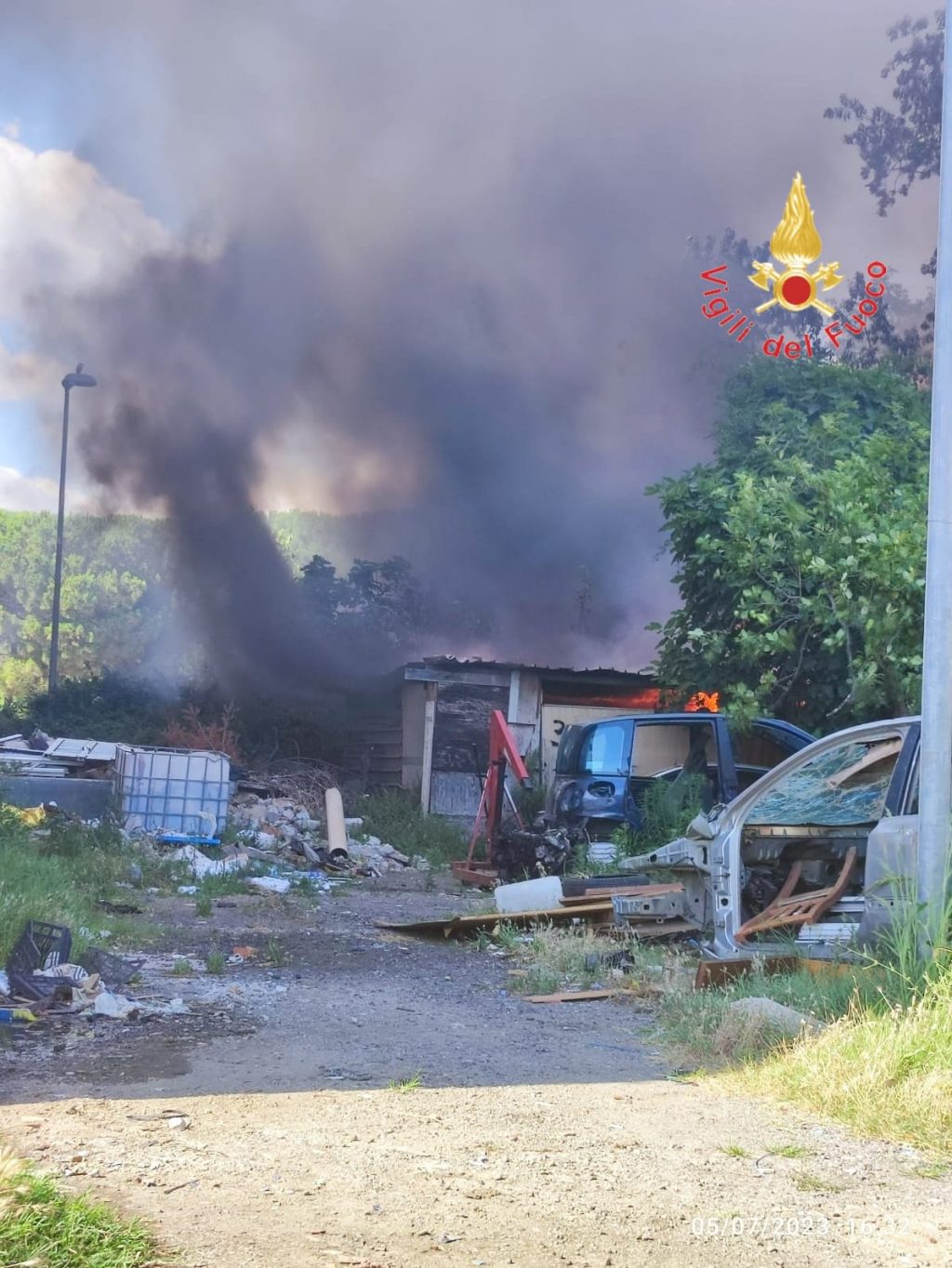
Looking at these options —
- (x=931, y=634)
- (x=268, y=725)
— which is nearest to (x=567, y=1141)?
(x=931, y=634)

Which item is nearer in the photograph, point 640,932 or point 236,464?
point 640,932

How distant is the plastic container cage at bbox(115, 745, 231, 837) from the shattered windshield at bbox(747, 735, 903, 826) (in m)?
9.79

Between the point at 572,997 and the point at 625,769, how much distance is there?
4.85m

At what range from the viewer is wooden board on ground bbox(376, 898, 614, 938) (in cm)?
812

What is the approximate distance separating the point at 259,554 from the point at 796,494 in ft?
51.3

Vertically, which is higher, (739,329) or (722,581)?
(739,329)

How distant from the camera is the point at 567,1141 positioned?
147 inches

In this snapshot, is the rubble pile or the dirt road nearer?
the dirt road

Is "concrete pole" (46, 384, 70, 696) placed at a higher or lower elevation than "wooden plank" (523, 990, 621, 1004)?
higher

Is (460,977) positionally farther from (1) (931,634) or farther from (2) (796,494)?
(2) (796,494)

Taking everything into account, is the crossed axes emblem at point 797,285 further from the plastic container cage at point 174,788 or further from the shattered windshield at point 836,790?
the shattered windshield at point 836,790

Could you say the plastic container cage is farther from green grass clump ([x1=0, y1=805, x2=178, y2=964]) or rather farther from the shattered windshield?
the shattered windshield

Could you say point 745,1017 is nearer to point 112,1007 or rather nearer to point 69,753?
point 112,1007

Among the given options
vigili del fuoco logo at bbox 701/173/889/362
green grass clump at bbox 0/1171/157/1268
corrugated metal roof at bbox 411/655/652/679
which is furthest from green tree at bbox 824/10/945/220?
green grass clump at bbox 0/1171/157/1268
